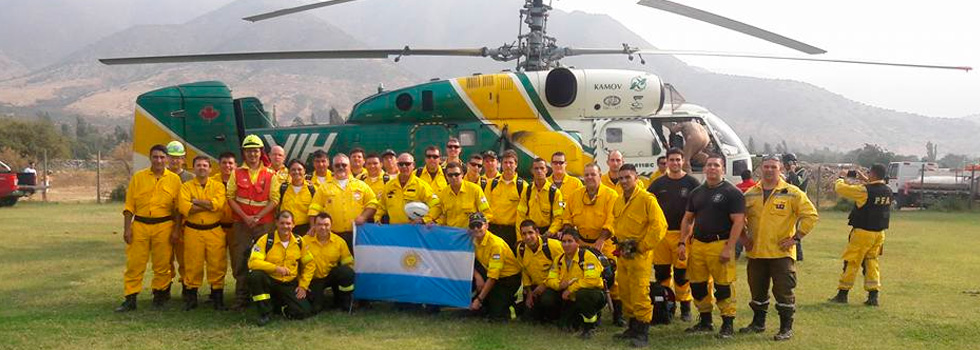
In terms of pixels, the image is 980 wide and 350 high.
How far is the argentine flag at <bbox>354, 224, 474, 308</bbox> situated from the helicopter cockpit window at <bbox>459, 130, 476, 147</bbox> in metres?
3.48

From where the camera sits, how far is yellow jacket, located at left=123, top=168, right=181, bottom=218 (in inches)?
278

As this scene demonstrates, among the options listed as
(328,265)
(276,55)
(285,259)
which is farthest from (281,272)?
(276,55)

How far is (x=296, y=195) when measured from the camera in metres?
7.20

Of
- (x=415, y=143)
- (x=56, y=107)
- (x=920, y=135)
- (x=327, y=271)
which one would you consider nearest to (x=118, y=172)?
(x=415, y=143)

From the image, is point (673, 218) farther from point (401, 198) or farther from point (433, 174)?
point (401, 198)

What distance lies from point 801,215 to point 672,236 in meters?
1.16

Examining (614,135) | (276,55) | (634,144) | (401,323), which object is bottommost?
(401,323)

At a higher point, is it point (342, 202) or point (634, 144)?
point (634, 144)

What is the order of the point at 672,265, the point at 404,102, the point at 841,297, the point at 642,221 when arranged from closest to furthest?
the point at 642,221, the point at 672,265, the point at 841,297, the point at 404,102

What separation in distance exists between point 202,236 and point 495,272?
3.13 metres

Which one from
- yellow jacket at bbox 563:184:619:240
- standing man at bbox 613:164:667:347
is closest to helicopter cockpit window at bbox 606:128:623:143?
yellow jacket at bbox 563:184:619:240

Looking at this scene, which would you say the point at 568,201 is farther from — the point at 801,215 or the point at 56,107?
the point at 56,107

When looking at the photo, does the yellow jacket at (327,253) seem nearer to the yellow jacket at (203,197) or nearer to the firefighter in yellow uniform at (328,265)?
the firefighter in yellow uniform at (328,265)

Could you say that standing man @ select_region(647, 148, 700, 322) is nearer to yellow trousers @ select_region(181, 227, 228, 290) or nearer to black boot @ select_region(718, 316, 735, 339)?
black boot @ select_region(718, 316, 735, 339)
